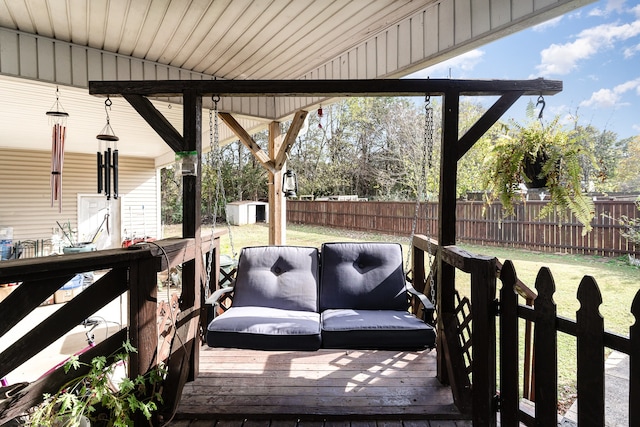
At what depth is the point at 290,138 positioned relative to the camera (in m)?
4.23

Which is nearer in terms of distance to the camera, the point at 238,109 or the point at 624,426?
the point at 624,426

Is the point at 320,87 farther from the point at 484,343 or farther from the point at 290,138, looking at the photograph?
the point at 290,138

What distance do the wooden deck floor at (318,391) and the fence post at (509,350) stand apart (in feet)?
0.94

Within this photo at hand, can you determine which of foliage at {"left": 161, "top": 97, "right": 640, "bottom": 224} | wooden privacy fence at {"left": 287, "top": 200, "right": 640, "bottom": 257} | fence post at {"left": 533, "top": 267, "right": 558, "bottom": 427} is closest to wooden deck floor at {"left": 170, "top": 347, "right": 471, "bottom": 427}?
fence post at {"left": 533, "top": 267, "right": 558, "bottom": 427}

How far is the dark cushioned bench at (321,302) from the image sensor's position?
201 cm

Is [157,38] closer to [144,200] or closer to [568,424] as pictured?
[568,424]

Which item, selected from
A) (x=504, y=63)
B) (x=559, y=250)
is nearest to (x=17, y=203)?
(x=559, y=250)

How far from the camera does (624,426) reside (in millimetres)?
2213

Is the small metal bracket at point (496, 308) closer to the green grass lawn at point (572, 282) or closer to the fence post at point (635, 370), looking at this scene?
the fence post at point (635, 370)

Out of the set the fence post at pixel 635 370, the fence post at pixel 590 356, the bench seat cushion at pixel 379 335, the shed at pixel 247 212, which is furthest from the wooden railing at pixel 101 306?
the shed at pixel 247 212

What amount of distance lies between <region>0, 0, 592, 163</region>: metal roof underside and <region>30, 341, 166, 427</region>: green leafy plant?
2445 mm

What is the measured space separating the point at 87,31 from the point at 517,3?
3354 mm

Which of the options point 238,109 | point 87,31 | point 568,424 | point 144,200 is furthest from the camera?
point 144,200

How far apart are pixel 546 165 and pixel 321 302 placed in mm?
1779
